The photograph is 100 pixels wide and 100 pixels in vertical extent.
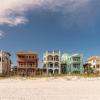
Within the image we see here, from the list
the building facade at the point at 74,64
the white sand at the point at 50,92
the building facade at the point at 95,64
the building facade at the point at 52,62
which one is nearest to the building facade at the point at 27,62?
the building facade at the point at 52,62

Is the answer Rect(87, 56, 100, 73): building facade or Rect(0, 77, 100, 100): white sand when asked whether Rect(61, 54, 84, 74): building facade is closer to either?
Rect(87, 56, 100, 73): building facade

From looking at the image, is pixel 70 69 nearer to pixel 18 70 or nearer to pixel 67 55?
pixel 67 55

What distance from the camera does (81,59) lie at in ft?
263

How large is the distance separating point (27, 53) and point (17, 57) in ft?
10.1

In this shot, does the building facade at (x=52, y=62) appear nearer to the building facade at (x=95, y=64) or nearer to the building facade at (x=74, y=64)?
the building facade at (x=74, y=64)

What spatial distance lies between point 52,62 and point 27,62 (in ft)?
23.5

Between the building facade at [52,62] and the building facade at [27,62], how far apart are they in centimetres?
320

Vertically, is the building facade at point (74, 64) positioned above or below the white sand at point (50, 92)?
above

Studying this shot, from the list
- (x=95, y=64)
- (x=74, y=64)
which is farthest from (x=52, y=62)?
(x=95, y=64)

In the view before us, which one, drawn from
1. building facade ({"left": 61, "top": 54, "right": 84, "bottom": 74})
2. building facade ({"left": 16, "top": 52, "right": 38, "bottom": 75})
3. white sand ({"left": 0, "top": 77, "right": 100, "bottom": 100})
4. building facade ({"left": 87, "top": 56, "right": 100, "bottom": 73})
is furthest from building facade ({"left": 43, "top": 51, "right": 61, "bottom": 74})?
white sand ({"left": 0, "top": 77, "right": 100, "bottom": 100})

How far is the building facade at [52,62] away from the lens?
77250 mm

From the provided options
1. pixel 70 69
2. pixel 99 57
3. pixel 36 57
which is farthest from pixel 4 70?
pixel 99 57

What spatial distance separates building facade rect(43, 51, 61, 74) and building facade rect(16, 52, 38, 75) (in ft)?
10.5

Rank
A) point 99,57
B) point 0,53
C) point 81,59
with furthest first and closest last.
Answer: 1. point 99,57
2. point 81,59
3. point 0,53
